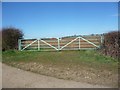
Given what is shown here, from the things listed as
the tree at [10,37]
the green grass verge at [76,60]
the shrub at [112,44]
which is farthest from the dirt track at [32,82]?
the tree at [10,37]

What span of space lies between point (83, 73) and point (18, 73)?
272cm

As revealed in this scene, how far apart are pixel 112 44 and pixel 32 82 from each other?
1048 centimetres

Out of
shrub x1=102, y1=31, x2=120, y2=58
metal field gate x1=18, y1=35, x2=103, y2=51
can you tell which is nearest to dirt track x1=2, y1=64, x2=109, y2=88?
shrub x1=102, y1=31, x2=120, y2=58

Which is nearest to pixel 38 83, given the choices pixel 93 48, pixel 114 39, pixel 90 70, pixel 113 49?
pixel 90 70

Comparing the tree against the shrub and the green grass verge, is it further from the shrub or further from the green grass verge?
the shrub

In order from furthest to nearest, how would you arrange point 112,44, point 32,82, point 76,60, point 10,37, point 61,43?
point 10,37 < point 61,43 < point 112,44 < point 76,60 < point 32,82

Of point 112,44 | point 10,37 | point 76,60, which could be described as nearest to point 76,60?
point 76,60

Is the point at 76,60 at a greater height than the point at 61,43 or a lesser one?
lesser

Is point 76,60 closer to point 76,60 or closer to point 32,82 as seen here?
point 76,60

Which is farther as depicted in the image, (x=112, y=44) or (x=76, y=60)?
(x=112, y=44)

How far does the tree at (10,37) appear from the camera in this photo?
959 inches

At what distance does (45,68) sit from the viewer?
39.1ft

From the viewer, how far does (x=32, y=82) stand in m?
9.45

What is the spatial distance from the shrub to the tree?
8800 mm
